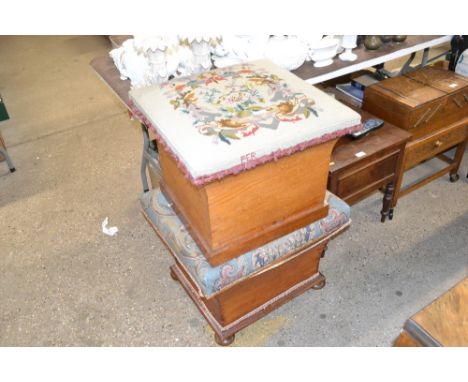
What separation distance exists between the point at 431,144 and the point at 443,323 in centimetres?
Result: 132

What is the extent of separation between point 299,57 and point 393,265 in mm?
1049

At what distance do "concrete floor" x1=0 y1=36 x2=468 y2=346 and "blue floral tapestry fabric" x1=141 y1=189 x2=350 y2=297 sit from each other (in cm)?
49

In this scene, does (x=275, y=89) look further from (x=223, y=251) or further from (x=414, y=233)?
(x=414, y=233)

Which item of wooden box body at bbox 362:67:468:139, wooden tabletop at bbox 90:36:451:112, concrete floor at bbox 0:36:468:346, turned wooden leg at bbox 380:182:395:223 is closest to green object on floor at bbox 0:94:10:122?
concrete floor at bbox 0:36:468:346

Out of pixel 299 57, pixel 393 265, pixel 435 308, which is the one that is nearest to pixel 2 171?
pixel 299 57

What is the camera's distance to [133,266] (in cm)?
203

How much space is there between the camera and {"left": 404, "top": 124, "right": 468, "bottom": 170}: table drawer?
6.59 feet

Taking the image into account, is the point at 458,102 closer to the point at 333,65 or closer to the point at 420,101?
the point at 420,101

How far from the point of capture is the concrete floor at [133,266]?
173cm

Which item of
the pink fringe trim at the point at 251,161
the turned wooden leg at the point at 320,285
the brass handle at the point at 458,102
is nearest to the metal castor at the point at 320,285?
the turned wooden leg at the point at 320,285

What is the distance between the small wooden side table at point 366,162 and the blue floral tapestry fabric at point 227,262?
0.81 feet

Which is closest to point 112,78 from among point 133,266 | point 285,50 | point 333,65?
point 285,50

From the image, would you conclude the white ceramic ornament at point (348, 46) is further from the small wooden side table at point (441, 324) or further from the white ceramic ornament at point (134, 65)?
the small wooden side table at point (441, 324)

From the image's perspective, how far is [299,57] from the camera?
183 centimetres
